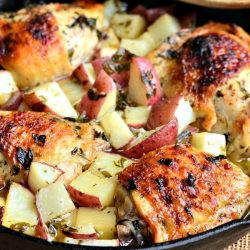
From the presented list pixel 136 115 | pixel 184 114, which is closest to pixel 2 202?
pixel 136 115

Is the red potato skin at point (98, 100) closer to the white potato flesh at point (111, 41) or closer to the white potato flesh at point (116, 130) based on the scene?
the white potato flesh at point (116, 130)

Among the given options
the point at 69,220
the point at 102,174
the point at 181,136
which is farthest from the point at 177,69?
the point at 69,220

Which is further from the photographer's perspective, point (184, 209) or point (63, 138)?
point (63, 138)

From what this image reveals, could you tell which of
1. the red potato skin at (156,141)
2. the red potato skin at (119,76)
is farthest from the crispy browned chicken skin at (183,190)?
the red potato skin at (119,76)

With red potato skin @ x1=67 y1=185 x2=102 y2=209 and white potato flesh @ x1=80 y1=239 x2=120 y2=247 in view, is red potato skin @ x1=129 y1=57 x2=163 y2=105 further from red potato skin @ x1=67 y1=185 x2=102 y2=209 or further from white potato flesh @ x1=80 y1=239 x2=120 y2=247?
white potato flesh @ x1=80 y1=239 x2=120 y2=247

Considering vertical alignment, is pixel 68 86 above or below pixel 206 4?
below

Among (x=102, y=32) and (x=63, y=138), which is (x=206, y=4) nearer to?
(x=102, y=32)

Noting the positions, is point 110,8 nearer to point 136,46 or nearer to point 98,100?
point 136,46
